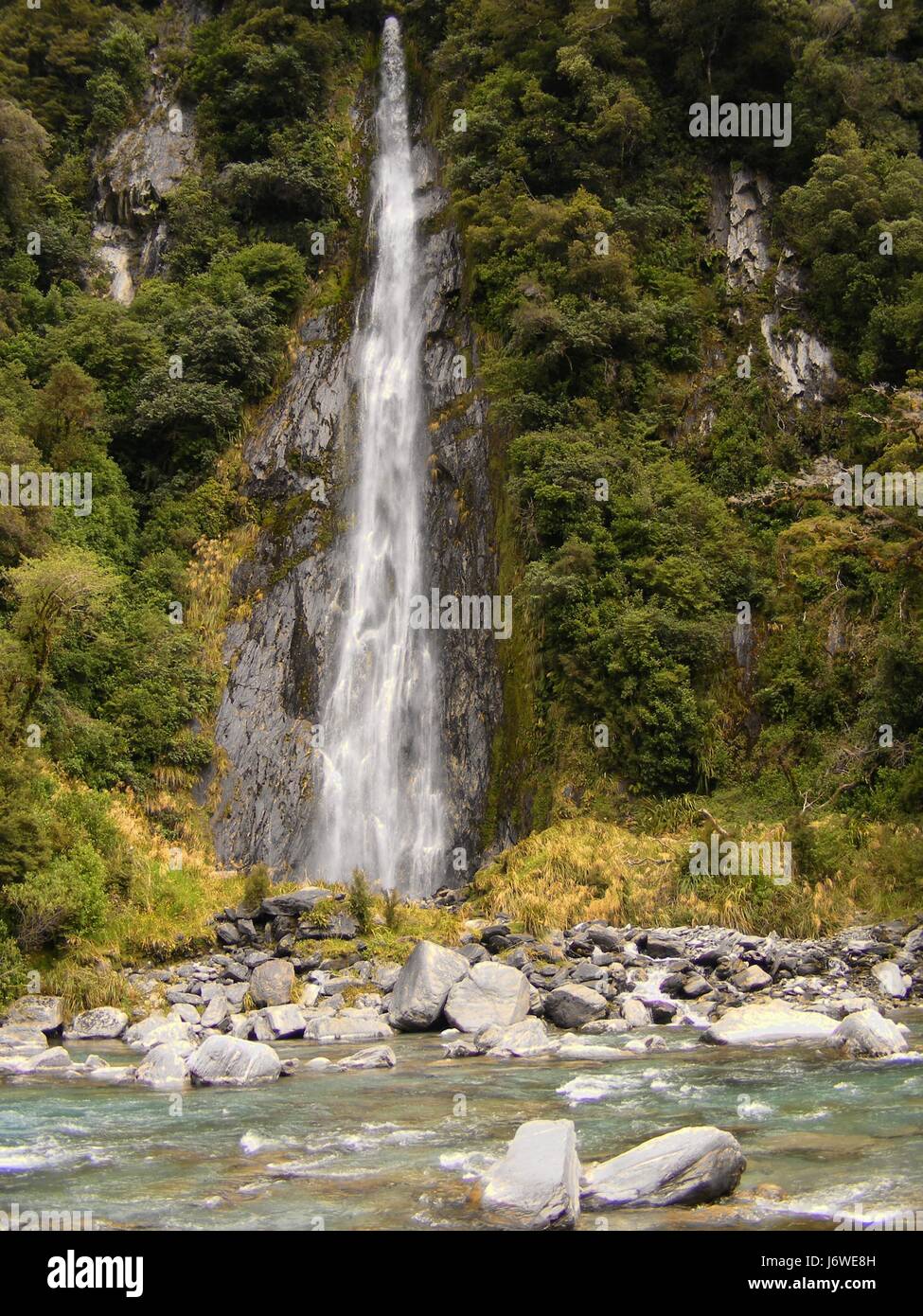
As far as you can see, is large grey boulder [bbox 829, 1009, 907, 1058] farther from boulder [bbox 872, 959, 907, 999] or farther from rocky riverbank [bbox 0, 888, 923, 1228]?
boulder [bbox 872, 959, 907, 999]

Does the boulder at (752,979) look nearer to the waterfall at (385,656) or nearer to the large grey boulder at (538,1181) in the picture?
the large grey boulder at (538,1181)

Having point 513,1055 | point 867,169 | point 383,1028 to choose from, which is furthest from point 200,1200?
point 867,169

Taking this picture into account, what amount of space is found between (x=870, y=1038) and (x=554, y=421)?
16757mm

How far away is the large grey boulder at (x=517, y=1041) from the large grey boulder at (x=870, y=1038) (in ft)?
9.96

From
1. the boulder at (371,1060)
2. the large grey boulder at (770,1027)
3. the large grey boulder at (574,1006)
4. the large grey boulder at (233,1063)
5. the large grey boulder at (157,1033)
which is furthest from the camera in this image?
the large grey boulder at (574,1006)

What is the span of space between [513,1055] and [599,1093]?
221cm

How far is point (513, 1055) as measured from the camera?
1166 cm

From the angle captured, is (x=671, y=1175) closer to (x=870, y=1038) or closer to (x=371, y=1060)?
(x=870, y=1038)

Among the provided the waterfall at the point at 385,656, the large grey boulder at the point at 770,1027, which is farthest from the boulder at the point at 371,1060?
the waterfall at the point at 385,656

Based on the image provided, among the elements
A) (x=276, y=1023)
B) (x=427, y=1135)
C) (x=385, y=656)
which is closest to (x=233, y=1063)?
(x=276, y=1023)

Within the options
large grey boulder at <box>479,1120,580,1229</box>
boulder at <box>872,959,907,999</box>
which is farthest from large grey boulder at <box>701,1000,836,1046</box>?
large grey boulder at <box>479,1120,580,1229</box>

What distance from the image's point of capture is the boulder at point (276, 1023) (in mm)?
13320

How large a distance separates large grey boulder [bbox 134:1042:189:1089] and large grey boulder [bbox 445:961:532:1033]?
134 inches
